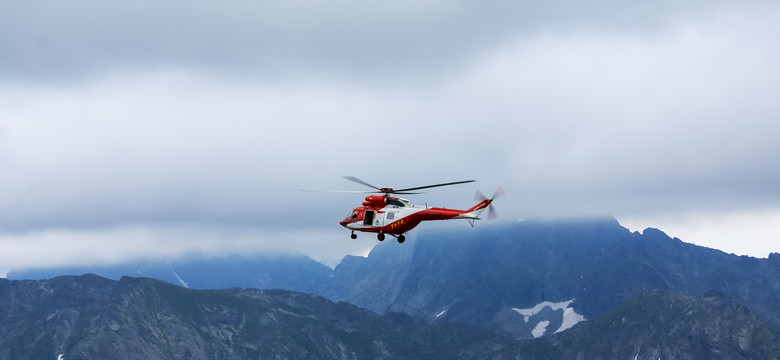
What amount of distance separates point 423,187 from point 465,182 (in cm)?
968

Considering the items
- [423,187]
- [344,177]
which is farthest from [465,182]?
[344,177]

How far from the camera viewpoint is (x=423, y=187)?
19912 cm

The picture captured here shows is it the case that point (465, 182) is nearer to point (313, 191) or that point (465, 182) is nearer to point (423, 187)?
point (423, 187)

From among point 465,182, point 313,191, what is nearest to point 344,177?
point 313,191

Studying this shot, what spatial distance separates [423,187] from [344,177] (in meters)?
14.7

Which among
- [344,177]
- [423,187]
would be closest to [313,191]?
[344,177]

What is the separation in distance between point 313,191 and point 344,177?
314 inches

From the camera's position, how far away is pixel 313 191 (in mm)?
193125

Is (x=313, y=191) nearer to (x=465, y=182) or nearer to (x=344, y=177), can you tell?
(x=344, y=177)

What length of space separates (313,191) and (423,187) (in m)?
20.8

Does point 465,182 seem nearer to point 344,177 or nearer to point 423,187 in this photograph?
point 423,187

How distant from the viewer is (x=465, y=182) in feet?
633
